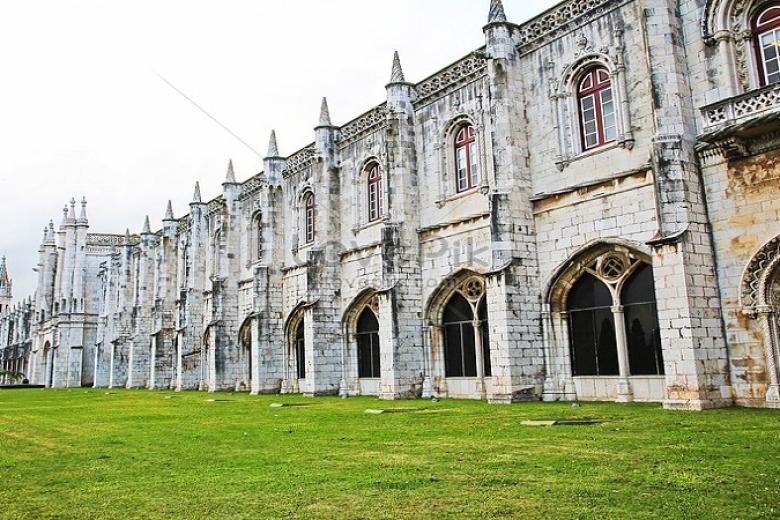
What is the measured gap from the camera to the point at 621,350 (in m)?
16.4

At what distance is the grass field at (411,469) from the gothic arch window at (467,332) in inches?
268

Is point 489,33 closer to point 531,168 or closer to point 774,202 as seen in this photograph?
point 531,168

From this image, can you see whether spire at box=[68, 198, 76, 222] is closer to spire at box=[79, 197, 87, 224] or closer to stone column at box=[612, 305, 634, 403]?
spire at box=[79, 197, 87, 224]

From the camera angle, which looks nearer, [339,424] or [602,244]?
[339,424]

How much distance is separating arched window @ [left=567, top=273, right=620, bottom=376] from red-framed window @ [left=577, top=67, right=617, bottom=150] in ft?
11.8

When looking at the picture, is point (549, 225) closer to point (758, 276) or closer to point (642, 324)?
point (642, 324)

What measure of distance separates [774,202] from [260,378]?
21.1 m

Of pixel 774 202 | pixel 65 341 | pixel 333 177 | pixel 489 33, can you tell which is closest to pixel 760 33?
pixel 774 202

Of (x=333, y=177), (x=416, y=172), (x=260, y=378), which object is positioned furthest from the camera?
(x=260, y=378)

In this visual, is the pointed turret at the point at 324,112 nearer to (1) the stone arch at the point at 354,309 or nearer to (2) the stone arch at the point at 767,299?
(1) the stone arch at the point at 354,309

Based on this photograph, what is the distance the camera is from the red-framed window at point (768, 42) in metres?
14.1

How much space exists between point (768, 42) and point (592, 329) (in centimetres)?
760

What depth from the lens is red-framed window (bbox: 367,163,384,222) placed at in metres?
25.0

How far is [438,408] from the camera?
16.7 m
